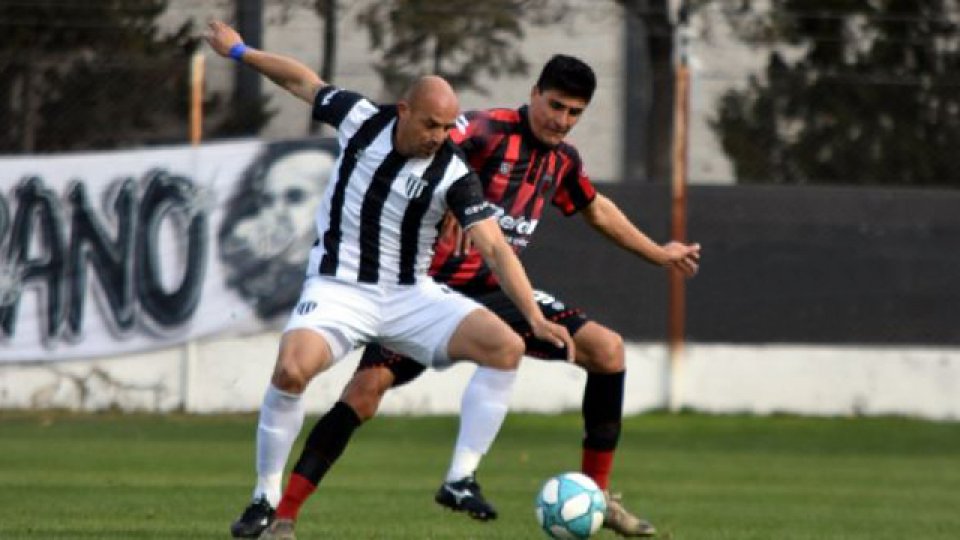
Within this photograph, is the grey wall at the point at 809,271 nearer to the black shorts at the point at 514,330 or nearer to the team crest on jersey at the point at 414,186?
the black shorts at the point at 514,330

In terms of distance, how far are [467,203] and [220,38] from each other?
1600 millimetres

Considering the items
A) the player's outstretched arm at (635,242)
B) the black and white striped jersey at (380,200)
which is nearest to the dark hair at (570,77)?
the black and white striped jersey at (380,200)

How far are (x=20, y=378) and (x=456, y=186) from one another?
10644mm

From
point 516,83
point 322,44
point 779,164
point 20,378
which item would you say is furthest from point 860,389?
point 20,378

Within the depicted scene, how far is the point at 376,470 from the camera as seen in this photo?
613 inches

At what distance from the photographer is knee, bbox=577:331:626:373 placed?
35.6ft

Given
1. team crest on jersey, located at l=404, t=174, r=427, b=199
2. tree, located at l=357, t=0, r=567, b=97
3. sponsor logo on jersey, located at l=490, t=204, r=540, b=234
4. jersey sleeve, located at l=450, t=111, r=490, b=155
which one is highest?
tree, located at l=357, t=0, r=567, b=97

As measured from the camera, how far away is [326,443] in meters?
9.85

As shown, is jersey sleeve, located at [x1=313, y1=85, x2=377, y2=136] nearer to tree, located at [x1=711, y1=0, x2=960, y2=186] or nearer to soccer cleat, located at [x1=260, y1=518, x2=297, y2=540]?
soccer cleat, located at [x1=260, y1=518, x2=297, y2=540]

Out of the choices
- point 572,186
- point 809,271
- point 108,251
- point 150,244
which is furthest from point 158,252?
point 572,186

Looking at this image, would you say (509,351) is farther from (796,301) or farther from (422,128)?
(796,301)

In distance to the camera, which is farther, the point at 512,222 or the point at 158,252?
the point at 158,252

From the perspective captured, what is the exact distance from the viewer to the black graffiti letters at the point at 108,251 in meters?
19.6

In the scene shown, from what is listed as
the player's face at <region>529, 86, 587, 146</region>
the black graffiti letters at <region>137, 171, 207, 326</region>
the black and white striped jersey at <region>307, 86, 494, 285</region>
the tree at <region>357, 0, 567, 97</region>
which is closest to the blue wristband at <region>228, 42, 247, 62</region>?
the black and white striped jersey at <region>307, 86, 494, 285</region>
